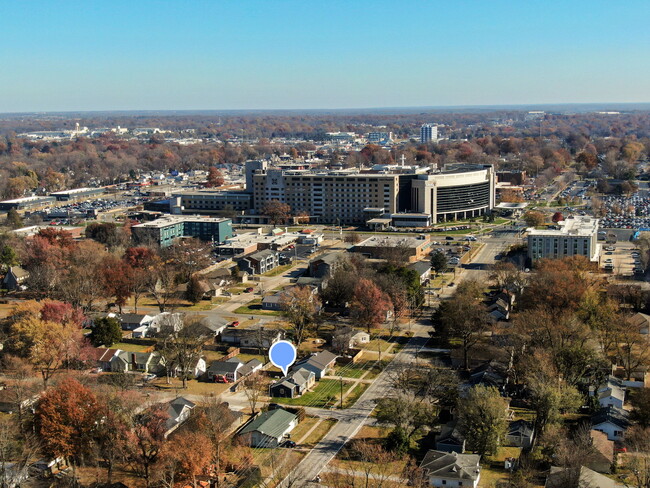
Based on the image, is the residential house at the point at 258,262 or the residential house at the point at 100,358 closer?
the residential house at the point at 100,358

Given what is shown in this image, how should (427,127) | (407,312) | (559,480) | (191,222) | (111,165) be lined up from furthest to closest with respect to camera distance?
(427,127) → (111,165) → (191,222) → (407,312) → (559,480)

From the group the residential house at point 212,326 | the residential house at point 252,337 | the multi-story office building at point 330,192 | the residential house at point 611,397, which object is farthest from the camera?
the multi-story office building at point 330,192

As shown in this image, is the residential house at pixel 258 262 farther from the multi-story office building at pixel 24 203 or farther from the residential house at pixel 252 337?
the multi-story office building at pixel 24 203

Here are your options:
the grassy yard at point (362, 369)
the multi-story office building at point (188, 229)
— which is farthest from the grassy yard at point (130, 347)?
the multi-story office building at point (188, 229)

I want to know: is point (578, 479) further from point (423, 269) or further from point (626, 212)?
point (626, 212)

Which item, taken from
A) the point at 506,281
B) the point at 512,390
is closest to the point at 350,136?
the point at 506,281

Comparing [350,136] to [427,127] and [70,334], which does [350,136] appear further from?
[70,334]

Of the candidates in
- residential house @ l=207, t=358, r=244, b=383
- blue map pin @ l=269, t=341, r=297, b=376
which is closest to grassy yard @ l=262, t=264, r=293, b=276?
residential house @ l=207, t=358, r=244, b=383
